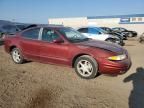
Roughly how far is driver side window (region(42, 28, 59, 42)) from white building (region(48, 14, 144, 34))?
37814mm

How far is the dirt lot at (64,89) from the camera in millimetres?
4695

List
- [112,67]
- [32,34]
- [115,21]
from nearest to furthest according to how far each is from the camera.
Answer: [112,67], [32,34], [115,21]

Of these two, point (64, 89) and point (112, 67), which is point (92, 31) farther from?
point (64, 89)

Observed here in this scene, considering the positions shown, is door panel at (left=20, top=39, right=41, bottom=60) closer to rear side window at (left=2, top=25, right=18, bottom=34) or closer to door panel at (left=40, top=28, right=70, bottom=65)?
door panel at (left=40, top=28, right=70, bottom=65)

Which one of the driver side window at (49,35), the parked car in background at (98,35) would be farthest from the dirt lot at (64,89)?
the parked car in background at (98,35)

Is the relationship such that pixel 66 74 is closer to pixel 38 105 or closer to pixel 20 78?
pixel 20 78

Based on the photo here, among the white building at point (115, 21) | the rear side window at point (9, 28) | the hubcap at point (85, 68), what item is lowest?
the hubcap at point (85, 68)

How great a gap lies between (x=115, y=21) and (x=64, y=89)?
140 feet

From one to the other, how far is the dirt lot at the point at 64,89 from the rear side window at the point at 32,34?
1.14 m

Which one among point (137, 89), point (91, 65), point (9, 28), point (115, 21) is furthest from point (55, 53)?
point (115, 21)

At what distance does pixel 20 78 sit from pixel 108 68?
8.66 ft

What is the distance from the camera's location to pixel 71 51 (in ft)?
22.2

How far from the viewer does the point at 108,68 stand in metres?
6.22

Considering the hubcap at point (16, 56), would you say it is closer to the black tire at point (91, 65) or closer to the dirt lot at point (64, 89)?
the dirt lot at point (64, 89)
